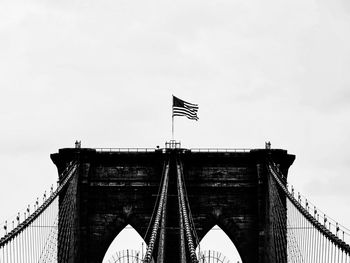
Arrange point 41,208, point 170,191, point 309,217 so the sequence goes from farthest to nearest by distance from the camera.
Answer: point 170,191 → point 41,208 → point 309,217

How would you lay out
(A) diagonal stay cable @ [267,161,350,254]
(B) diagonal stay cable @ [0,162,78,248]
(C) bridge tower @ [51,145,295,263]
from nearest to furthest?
(A) diagonal stay cable @ [267,161,350,254] < (B) diagonal stay cable @ [0,162,78,248] < (C) bridge tower @ [51,145,295,263]

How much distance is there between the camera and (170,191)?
74.7 m

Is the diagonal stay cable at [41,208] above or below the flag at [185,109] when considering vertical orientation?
below

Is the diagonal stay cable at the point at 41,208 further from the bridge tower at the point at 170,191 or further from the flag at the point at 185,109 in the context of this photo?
the flag at the point at 185,109

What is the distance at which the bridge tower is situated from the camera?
244 feet

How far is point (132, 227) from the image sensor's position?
75.6m

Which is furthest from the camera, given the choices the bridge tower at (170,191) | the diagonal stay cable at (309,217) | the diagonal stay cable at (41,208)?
the bridge tower at (170,191)

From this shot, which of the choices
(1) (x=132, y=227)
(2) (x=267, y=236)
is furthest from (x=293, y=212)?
(1) (x=132, y=227)

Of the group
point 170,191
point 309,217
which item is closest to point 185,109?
point 170,191

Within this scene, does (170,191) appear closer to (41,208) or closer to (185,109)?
(185,109)

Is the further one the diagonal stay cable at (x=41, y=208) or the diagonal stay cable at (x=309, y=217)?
the diagonal stay cable at (x=41, y=208)

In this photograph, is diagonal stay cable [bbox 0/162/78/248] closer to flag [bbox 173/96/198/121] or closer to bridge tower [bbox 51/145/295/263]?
bridge tower [bbox 51/145/295/263]

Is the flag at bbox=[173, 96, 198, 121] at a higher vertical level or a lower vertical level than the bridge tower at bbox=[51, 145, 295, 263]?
higher

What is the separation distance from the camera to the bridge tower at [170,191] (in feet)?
244
